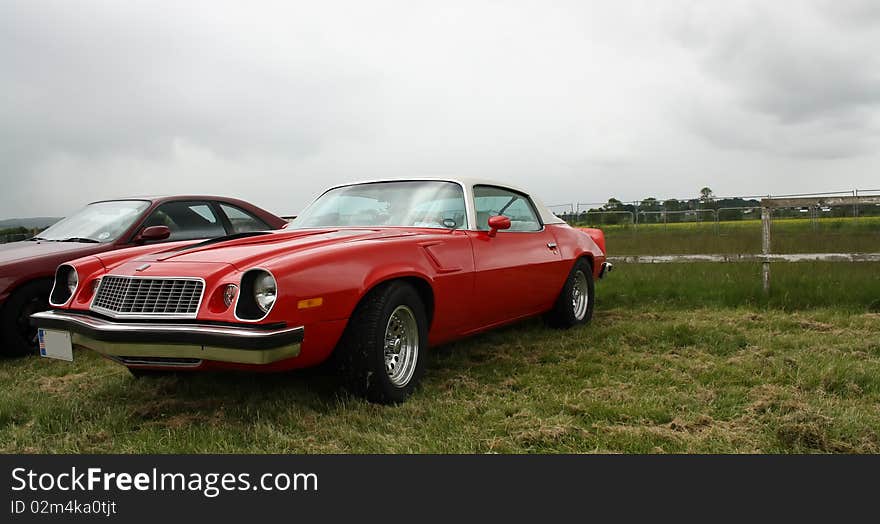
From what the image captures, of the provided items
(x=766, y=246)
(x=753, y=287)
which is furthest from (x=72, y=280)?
(x=766, y=246)

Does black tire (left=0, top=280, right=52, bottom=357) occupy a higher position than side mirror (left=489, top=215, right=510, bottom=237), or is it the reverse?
side mirror (left=489, top=215, right=510, bottom=237)

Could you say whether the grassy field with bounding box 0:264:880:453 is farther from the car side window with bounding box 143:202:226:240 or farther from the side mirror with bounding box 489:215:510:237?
the car side window with bounding box 143:202:226:240

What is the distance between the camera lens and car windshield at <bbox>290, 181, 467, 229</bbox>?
478cm

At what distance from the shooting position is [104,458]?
3.05 m

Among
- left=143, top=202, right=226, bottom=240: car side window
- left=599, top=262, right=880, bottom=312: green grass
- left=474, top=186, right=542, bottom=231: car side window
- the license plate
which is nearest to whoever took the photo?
the license plate

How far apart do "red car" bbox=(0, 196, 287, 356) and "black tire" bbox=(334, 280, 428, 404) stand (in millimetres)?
1719

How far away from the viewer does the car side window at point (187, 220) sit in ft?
21.1

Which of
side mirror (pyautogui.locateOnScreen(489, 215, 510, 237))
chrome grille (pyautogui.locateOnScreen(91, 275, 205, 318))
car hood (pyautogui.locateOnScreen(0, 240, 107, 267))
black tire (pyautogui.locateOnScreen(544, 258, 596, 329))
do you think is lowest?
black tire (pyautogui.locateOnScreen(544, 258, 596, 329))

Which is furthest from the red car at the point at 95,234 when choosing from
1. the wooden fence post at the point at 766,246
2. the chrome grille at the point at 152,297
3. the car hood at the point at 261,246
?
the wooden fence post at the point at 766,246

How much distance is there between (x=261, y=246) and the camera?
153 inches

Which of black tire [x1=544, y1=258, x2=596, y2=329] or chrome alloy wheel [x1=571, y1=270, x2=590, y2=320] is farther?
chrome alloy wheel [x1=571, y1=270, x2=590, y2=320]

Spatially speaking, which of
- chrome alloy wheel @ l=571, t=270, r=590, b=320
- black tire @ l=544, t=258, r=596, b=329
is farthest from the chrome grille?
chrome alloy wheel @ l=571, t=270, r=590, b=320

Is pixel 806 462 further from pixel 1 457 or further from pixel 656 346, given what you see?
pixel 1 457

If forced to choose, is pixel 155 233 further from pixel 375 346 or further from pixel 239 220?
pixel 375 346
